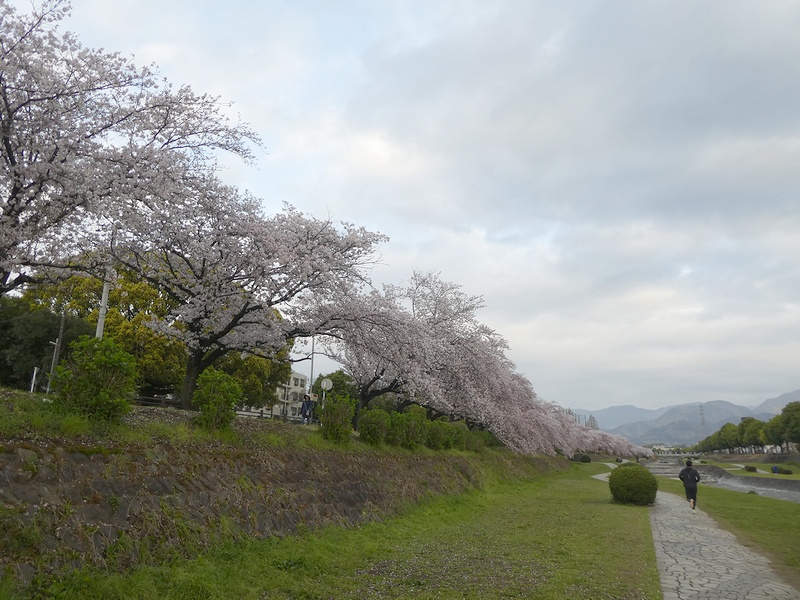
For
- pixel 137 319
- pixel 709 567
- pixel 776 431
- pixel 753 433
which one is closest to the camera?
pixel 709 567

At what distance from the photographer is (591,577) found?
28.0 ft

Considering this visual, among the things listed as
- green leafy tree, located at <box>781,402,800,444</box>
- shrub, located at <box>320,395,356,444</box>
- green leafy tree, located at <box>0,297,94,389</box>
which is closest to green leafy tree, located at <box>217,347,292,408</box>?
green leafy tree, located at <box>0,297,94,389</box>

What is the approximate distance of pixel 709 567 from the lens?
395 inches

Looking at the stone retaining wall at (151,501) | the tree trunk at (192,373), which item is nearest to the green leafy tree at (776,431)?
the stone retaining wall at (151,501)

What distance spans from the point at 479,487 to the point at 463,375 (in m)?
6.80

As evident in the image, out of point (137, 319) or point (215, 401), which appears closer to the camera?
point (215, 401)

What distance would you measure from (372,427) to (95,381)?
1037 centimetres

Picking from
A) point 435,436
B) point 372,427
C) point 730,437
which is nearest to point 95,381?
point 372,427

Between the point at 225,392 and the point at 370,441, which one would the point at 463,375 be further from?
the point at 225,392

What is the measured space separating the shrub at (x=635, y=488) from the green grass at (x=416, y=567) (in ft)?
22.7

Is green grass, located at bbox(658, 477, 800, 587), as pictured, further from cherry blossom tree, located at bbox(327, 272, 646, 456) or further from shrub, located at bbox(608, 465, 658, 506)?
cherry blossom tree, located at bbox(327, 272, 646, 456)

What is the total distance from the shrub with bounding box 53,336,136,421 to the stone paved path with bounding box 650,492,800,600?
915 centimetres

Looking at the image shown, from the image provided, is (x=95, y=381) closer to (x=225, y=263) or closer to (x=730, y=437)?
(x=225, y=263)

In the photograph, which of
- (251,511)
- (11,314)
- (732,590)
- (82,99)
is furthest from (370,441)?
(11,314)
